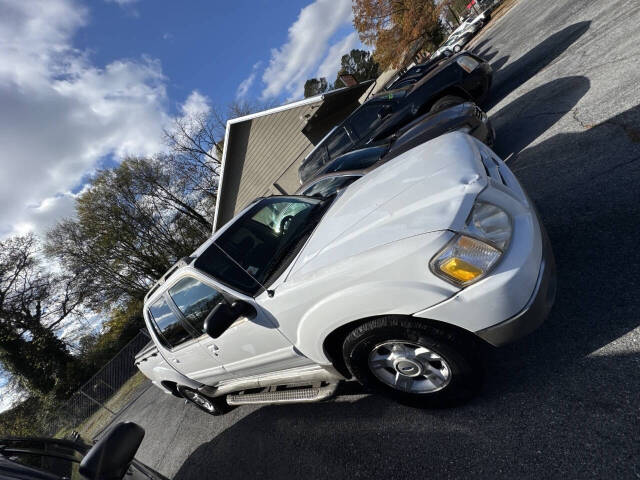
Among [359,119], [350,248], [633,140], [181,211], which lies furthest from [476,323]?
[181,211]

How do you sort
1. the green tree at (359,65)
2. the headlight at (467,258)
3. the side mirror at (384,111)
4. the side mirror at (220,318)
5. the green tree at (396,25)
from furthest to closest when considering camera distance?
the green tree at (359,65) < the green tree at (396,25) < the side mirror at (384,111) < the side mirror at (220,318) < the headlight at (467,258)

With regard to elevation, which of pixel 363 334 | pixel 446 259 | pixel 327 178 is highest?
pixel 327 178

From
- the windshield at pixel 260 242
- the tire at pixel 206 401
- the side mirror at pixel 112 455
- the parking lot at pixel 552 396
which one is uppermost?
the windshield at pixel 260 242

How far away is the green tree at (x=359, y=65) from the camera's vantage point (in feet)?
157

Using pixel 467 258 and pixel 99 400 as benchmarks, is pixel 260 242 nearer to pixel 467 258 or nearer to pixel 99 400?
pixel 467 258

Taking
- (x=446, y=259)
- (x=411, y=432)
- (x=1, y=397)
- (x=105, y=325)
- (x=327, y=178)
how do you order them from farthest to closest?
(x=105, y=325) < (x=1, y=397) < (x=327, y=178) < (x=411, y=432) < (x=446, y=259)

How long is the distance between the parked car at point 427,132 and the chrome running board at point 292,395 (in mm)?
3568

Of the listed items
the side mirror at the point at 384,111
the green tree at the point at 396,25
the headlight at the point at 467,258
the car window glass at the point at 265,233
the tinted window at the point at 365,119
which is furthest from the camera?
the green tree at the point at 396,25

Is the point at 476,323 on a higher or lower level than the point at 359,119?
lower

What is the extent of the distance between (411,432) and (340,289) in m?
1.30

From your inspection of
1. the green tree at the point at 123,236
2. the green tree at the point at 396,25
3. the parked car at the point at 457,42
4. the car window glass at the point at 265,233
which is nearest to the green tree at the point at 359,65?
the green tree at the point at 396,25

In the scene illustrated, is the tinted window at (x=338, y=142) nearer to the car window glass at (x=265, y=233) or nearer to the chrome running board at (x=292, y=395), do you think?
the car window glass at (x=265, y=233)

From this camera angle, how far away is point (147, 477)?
2.29 metres

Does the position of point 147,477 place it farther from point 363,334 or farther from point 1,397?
point 1,397
